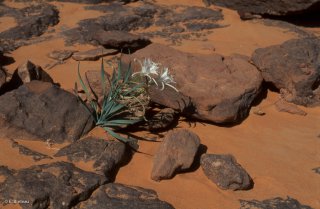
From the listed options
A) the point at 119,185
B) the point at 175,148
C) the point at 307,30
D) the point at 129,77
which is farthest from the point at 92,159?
the point at 307,30

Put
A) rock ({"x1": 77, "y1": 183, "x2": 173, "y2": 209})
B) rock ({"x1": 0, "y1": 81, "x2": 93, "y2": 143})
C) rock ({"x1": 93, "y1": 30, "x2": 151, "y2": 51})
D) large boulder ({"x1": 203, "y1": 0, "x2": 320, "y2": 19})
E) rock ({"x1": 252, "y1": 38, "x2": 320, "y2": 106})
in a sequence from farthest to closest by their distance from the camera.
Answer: large boulder ({"x1": 203, "y1": 0, "x2": 320, "y2": 19})
rock ({"x1": 93, "y1": 30, "x2": 151, "y2": 51})
rock ({"x1": 252, "y1": 38, "x2": 320, "y2": 106})
rock ({"x1": 0, "y1": 81, "x2": 93, "y2": 143})
rock ({"x1": 77, "y1": 183, "x2": 173, "y2": 209})

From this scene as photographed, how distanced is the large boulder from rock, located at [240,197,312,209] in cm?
377

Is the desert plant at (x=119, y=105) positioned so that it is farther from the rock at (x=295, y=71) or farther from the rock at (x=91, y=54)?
the rock at (x=295, y=71)

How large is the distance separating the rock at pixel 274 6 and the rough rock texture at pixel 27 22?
8.19 ft

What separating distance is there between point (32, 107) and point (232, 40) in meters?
3.08

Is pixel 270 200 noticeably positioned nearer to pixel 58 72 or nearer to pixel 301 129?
pixel 301 129

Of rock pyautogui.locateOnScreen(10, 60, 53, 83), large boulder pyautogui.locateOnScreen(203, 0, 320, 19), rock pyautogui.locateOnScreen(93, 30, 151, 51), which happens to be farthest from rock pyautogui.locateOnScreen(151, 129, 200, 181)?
large boulder pyautogui.locateOnScreen(203, 0, 320, 19)

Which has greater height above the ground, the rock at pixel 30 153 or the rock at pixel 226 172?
the rock at pixel 30 153

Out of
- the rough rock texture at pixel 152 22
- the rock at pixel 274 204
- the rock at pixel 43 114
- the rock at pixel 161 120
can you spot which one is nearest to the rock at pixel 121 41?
the rough rock texture at pixel 152 22

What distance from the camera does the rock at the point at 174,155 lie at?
352cm

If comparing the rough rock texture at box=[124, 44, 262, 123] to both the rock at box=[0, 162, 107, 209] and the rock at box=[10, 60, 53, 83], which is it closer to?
the rock at box=[10, 60, 53, 83]

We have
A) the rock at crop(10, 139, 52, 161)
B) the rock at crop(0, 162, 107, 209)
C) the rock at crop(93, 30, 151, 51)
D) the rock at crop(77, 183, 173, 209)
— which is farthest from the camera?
the rock at crop(93, 30, 151, 51)

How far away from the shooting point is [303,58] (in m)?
4.86

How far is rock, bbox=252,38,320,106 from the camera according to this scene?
4.82 metres
